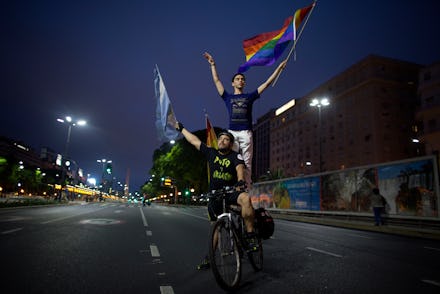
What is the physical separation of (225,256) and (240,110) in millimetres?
2585

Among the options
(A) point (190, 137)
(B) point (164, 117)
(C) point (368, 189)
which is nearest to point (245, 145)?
(A) point (190, 137)

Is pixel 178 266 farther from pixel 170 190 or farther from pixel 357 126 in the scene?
pixel 170 190

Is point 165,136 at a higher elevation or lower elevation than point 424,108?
lower

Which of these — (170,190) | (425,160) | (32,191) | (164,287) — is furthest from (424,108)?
(32,191)

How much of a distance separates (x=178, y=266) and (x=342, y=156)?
83173 mm

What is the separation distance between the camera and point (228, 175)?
14.8 ft

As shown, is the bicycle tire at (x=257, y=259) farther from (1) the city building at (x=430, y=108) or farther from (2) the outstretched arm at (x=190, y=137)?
(1) the city building at (x=430, y=108)

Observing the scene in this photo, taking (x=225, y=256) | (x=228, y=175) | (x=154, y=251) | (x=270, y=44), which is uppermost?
(x=270, y=44)

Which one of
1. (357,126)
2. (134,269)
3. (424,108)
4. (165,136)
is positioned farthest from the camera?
(357,126)

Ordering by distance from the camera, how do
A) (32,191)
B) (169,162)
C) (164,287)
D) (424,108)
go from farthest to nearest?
1. (32,191)
2. (169,162)
3. (424,108)
4. (164,287)

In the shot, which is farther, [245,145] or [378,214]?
[378,214]

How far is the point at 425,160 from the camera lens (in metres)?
14.7

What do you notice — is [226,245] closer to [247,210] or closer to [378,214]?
[247,210]

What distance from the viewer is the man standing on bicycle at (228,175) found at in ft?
14.1
